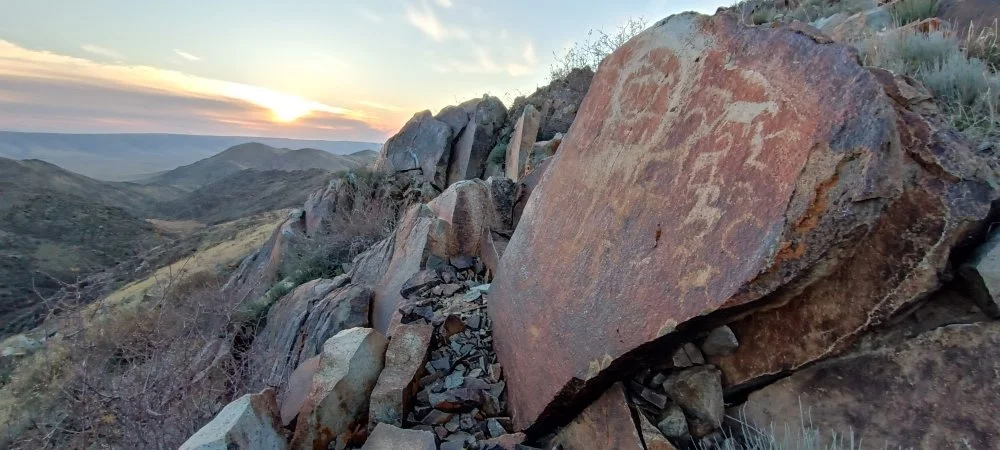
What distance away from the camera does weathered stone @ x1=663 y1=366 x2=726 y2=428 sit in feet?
5.97

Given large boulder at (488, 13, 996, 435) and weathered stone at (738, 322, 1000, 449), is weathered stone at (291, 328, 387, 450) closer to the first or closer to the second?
large boulder at (488, 13, 996, 435)

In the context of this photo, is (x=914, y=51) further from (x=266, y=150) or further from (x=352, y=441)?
(x=266, y=150)

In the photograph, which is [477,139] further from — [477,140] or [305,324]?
[305,324]

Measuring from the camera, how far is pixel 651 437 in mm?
1817

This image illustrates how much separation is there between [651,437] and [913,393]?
0.80 meters

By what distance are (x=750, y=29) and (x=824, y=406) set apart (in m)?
1.37

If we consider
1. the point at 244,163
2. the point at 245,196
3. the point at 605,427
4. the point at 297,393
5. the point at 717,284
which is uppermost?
the point at 717,284

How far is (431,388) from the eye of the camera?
2.56m

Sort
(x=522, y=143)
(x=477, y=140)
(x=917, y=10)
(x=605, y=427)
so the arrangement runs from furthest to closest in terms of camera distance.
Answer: (x=477, y=140) < (x=522, y=143) < (x=917, y=10) < (x=605, y=427)

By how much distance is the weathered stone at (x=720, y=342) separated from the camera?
70.4 inches

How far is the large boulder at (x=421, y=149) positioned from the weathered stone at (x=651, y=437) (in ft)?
30.5

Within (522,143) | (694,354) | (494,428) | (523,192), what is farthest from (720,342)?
(522,143)

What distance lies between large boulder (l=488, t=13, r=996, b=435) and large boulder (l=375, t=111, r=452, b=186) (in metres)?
8.76

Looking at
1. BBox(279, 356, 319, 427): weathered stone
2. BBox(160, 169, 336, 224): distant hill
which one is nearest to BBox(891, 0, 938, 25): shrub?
BBox(279, 356, 319, 427): weathered stone
